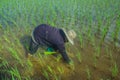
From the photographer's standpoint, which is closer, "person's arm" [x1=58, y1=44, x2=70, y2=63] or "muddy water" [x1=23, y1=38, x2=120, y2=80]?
"muddy water" [x1=23, y1=38, x2=120, y2=80]

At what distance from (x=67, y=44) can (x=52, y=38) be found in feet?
2.34

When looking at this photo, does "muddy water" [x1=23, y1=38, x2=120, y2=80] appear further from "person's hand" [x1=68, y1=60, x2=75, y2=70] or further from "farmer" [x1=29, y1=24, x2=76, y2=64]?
"farmer" [x1=29, y1=24, x2=76, y2=64]

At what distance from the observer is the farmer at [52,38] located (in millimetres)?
4301

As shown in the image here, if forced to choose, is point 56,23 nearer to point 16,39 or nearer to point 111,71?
point 16,39

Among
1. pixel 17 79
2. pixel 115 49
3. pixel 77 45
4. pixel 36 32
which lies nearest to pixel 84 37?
pixel 77 45

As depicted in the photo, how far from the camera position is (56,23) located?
20.7 ft

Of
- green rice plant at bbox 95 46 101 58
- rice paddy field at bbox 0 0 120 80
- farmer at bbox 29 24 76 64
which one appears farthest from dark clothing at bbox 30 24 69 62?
green rice plant at bbox 95 46 101 58

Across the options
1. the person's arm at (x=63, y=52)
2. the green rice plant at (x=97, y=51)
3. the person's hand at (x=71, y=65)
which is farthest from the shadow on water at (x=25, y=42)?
the green rice plant at (x=97, y=51)

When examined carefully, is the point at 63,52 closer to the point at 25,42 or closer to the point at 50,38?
the point at 50,38

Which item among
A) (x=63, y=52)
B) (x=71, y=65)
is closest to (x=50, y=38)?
(x=63, y=52)

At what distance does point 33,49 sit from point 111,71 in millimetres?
1522

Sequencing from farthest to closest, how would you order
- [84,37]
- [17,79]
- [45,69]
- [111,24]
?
[111,24]
[84,37]
[45,69]
[17,79]

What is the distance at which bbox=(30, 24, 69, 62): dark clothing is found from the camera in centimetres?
432

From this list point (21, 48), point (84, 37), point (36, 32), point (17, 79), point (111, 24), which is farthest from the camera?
point (111, 24)
